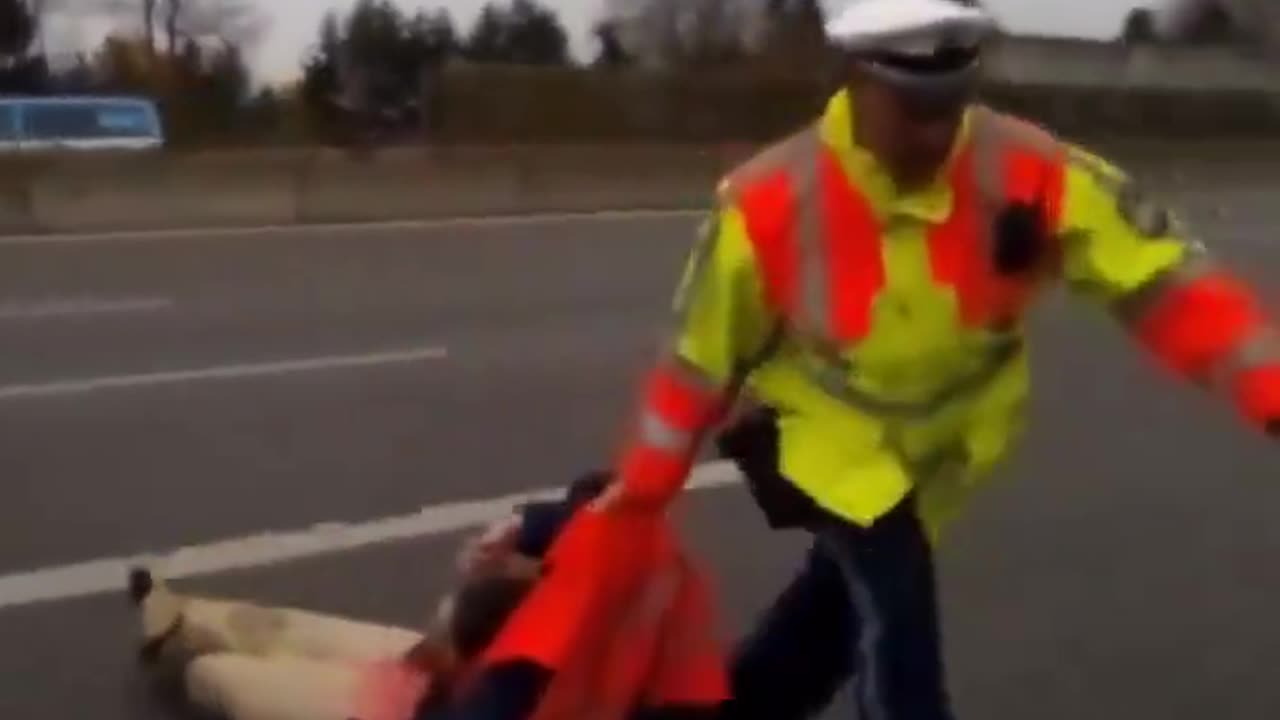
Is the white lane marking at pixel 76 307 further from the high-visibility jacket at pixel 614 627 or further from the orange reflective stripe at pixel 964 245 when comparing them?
the orange reflective stripe at pixel 964 245

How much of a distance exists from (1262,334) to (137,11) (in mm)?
46983

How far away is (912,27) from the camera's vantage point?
406cm

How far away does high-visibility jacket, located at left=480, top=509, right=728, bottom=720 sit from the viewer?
15.1 feet

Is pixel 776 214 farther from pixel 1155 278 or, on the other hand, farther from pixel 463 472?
pixel 463 472

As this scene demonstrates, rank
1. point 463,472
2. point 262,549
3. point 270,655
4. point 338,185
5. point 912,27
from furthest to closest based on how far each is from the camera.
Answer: point 338,185
point 463,472
point 262,549
point 270,655
point 912,27

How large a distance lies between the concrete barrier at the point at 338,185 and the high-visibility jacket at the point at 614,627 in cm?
1517

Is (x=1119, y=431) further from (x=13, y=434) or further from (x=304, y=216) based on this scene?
(x=304, y=216)

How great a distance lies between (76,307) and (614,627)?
10.6 meters

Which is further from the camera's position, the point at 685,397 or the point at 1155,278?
the point at 685,397

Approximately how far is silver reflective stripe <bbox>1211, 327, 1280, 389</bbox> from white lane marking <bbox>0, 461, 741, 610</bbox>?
408cm

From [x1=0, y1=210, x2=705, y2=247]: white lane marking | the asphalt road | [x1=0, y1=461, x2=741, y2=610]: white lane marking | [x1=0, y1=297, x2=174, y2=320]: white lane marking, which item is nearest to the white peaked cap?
the asphalt road

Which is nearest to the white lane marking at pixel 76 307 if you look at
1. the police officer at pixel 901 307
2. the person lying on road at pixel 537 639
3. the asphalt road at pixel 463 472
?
the asphalt road at pixel 463 472

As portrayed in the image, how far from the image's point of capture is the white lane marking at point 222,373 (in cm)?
1134

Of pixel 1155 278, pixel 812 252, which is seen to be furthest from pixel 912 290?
pixel 1155 278
